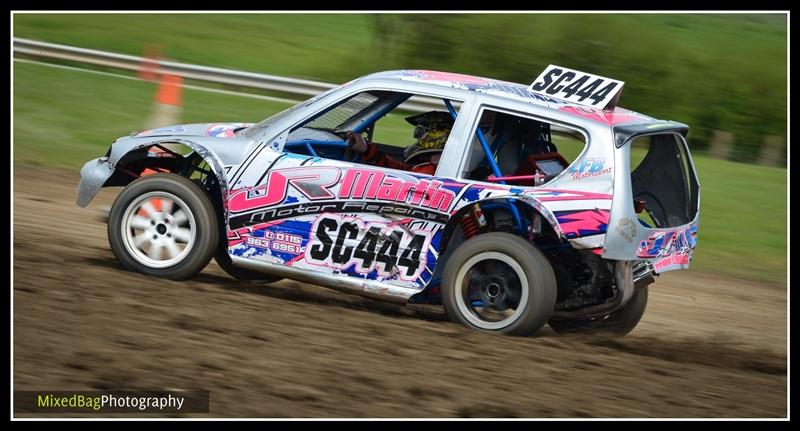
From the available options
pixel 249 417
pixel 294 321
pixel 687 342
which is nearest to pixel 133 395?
pixel 249 417

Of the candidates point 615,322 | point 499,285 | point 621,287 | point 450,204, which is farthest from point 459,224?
point 615,322

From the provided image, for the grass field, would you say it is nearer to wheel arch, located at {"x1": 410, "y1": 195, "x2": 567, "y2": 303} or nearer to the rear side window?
the rear side window

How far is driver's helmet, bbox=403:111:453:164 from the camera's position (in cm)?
760

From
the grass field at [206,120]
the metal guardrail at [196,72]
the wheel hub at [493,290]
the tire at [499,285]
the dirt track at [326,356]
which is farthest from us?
the metal guardrail at [196,72]

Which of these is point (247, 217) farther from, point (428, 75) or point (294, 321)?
point (428, 75)

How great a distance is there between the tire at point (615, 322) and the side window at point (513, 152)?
126 centimetres

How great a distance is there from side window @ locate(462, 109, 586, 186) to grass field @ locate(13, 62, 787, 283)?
443 cm

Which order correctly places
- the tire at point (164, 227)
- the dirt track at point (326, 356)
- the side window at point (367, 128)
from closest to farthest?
1. the dirt track at point (326, 356)
2. the tire at point (164, 227)
3. the side window at point (367, 128)

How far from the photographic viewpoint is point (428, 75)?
7547 millimetres

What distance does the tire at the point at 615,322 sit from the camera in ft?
26.2

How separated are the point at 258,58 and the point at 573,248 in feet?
48.4

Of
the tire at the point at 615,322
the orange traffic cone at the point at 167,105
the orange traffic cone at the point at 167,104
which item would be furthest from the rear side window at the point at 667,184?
the orange traffic cone at the point at 167,104

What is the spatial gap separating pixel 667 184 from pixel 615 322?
1.13 metres

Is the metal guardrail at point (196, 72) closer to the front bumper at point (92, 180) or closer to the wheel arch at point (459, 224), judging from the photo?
the front bumper at point (92, 180)
